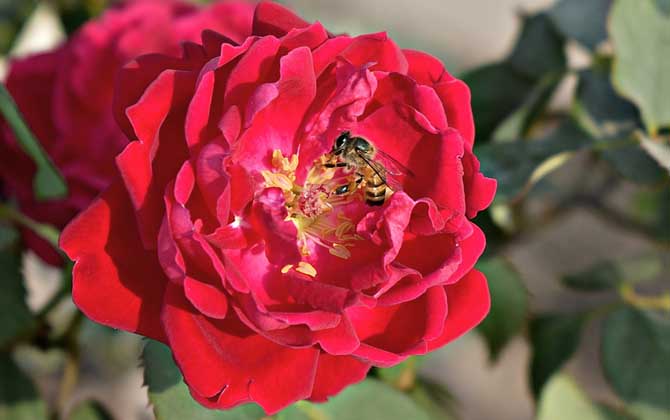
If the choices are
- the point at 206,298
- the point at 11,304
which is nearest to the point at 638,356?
the point at 206,298

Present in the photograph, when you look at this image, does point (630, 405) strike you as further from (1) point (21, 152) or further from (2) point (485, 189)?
(1) point (21, 152)

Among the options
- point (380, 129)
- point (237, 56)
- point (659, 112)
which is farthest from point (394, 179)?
point (659, 112)

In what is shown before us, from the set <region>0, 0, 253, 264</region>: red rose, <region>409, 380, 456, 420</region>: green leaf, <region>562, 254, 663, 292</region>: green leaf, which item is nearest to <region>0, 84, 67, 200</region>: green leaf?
<region>0, 0, 253, 264</region>: red rose

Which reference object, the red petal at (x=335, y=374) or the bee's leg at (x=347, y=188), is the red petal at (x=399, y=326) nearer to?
the red petal at (x=335, y=374)

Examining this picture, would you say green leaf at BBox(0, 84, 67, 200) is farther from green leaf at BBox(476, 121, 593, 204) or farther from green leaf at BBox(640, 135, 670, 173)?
green leaf at BBox(640, 135, 670, 173)

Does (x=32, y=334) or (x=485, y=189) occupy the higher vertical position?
(x=485, y=189)

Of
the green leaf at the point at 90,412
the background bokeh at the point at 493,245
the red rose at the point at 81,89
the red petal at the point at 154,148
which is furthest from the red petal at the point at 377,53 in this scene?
the green leaf at the point at 90,412
